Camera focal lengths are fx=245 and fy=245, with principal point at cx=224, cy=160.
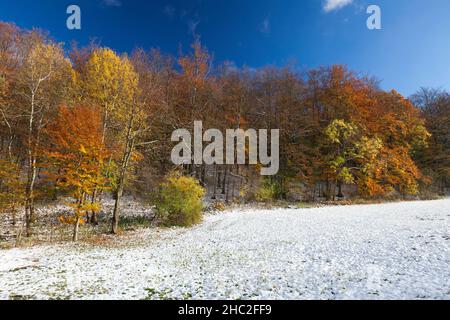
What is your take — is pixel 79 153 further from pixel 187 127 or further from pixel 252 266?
pixel 187 127

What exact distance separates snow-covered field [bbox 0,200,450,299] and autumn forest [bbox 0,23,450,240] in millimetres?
5183

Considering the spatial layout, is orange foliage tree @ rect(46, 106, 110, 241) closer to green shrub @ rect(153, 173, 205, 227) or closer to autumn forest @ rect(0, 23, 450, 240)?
autumn forest @ rect(0, 23, 450, 240)

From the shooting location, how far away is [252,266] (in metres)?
8.88

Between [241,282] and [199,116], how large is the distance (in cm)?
2270

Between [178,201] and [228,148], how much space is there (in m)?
13.0

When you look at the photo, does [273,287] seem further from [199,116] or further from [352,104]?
[352,104]

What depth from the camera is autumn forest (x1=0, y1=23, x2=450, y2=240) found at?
52.2ft

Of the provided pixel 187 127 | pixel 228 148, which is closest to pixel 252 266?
pixel 187 127

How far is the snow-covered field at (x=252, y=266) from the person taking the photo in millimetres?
6547

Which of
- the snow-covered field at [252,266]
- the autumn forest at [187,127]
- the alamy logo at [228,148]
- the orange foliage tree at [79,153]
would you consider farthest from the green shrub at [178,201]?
the alamy logo at [228,148]

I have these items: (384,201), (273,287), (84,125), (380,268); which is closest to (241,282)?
(273,287)
